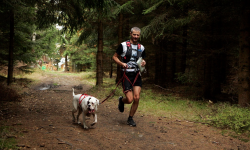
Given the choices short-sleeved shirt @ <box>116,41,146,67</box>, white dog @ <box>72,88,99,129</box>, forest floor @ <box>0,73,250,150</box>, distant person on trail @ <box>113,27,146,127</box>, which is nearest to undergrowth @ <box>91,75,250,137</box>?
forest floor @ <box>0,73,250,150</box>

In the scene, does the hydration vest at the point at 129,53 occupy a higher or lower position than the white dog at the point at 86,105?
higher

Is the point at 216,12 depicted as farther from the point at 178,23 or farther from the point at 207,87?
the point at 207,87

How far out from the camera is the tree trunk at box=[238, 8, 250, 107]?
5.86m

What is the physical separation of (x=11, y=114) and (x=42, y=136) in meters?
2.40

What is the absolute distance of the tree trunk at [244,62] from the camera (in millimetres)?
5863

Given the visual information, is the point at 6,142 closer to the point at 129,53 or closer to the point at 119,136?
the point at 119,136

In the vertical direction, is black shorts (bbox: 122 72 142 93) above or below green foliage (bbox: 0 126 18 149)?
above

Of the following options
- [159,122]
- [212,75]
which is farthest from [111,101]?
[212,75]

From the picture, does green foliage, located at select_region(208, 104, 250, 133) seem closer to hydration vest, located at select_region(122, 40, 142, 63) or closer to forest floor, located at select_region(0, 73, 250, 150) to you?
forest floor, located at select_region(0, 73, 250, 150)

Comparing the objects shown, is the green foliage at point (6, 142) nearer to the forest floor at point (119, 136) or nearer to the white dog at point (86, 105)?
the forest floor at point (119, 136)

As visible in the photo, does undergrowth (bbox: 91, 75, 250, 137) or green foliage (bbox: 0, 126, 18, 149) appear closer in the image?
green foliage (bbox: 0, 126, 18, 149)

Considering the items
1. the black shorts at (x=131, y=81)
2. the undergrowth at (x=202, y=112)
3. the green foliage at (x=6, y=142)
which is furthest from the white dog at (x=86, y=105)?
the undergrowth at (x=202, y=112)

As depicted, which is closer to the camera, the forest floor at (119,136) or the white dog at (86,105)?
the forest floor at (119,136)

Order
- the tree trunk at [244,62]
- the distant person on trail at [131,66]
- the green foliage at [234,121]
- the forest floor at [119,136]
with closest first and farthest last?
the forest floor at [119,136] → the green foliage at [234,121] → the distant person on trail at [131,66] → the tree trunk at [244,62]
